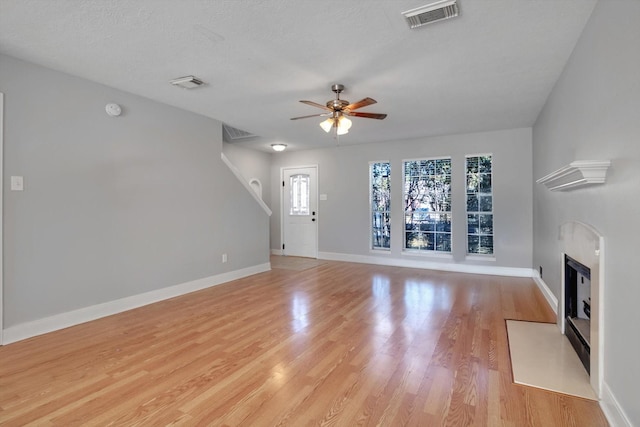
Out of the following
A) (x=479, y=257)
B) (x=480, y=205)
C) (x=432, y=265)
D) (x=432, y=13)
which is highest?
(x=432, y=13)

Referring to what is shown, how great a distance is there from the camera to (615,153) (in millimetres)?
1786

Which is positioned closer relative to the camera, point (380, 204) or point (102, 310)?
point (102, 310)

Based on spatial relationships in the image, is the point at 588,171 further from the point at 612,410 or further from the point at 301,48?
the point at 301,48

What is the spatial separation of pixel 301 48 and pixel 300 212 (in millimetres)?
5102

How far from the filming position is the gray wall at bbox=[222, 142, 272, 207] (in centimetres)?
677

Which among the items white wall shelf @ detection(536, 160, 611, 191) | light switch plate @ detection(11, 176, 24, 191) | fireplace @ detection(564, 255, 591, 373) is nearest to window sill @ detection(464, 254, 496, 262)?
fireplace @ detection(564, 255, 591, 373)

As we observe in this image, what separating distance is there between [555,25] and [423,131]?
10.6ft

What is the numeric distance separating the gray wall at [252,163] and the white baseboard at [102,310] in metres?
2.72

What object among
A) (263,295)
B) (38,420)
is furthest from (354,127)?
(38,420)

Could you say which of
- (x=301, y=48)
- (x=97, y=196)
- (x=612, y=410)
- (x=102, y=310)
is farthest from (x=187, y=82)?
(x=612, y=410)

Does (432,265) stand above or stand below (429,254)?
below

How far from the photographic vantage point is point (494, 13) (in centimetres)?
222

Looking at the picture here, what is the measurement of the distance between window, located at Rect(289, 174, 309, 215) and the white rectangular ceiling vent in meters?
5.28

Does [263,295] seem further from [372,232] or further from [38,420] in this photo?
[372,232]
